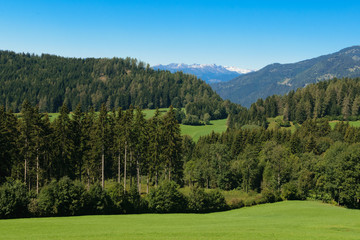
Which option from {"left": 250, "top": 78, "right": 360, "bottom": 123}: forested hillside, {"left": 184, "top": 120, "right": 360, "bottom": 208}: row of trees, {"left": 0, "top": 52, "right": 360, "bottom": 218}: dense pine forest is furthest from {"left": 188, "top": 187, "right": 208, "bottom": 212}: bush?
{"left": 250, "top": 78, "right": 360, "bottom": 123}: forested hillside

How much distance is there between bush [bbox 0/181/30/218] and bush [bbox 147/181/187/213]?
2018 cm

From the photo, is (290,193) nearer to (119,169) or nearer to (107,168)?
(119,169)

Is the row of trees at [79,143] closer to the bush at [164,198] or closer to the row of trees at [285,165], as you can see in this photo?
the bush at [164,198]

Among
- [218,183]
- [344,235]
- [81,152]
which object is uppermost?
[81,152]

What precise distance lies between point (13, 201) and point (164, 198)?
23.8 m

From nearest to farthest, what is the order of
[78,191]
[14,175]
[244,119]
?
1. [78,191]
2. [14,175]
3. [244,119]

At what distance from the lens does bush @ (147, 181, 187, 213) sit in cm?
5422

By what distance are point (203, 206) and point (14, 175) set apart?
1482 inches

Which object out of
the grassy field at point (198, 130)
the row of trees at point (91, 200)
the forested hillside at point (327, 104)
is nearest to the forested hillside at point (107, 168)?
the row of trees at point (91, 200)

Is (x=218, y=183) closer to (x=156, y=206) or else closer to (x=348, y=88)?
(x=156, y=206)

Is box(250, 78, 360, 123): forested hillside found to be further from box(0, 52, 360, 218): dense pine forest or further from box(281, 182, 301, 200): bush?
box(281, 182, 301, 200): bush

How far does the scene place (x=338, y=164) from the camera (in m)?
68.8

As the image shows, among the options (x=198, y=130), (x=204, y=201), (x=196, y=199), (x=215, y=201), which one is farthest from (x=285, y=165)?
(x=198, y=130)

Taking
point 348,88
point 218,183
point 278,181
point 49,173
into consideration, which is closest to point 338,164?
point 278,181
